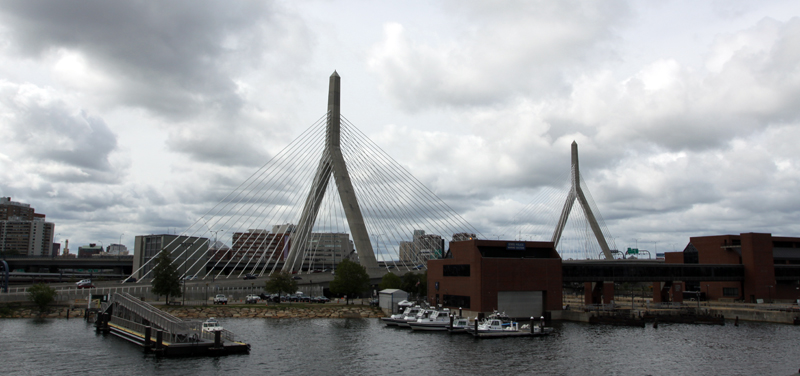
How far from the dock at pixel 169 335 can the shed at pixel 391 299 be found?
27.5 metres

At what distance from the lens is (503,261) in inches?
Result: 2377

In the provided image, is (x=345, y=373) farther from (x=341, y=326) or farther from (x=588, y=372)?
(x=341, y=326)

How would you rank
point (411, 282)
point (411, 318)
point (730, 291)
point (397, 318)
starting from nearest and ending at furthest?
point (411, 318), point (397, 318), point (411, 282), point (730, 291)

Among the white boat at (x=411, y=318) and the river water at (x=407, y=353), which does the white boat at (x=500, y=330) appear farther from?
the white boat at (x=411, y=318)

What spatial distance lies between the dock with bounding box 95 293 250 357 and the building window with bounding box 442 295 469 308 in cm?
2789

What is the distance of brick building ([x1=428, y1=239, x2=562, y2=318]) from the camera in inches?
2345

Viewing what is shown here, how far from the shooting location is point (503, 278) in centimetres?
6028

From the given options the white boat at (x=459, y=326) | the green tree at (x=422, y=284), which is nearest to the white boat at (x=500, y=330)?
the white boat at (x=459, y=326)

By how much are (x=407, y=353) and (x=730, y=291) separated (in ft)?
227

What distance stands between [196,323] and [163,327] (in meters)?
2.31

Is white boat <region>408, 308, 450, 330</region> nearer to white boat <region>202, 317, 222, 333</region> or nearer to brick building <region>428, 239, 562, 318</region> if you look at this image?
brick building <region>428, 239, 562, 318</region>

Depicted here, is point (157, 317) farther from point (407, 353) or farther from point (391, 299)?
point (391, 299)

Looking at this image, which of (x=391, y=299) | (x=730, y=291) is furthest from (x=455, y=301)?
(x=730, y=291)

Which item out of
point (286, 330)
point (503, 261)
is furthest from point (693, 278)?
point (286, 330)
